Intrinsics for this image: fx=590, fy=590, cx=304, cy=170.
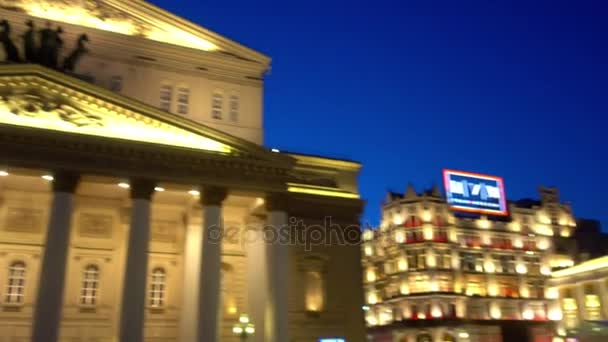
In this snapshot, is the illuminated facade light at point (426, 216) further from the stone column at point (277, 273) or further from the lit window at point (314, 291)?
the stone column at point (277, 273)

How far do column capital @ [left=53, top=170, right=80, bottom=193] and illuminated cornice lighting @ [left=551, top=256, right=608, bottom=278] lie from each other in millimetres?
58877

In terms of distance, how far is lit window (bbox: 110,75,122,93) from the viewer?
33.1m

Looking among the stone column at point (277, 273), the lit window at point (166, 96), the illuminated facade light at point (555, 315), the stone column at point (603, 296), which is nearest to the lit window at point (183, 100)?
the lit window at point (166, 96)

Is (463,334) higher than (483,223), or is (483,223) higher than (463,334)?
(483,223)

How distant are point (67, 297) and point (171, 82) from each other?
1328cm

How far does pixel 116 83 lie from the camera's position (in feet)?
109

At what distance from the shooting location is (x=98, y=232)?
103 feet

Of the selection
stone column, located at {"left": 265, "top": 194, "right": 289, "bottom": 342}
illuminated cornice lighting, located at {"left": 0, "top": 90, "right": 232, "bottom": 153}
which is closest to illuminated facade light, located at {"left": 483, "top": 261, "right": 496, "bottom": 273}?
stone column, located at {"left": 265, "top": 194, "right": 289, "bottom": 342}

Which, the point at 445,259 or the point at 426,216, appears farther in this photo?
the point at 426,216

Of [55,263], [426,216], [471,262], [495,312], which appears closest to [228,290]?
[55,263]

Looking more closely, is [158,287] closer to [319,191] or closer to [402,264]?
[319,191]

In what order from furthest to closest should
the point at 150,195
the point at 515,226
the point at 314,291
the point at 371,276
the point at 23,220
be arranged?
1. the point at 371,276
2. the point at 515,226
3. the point at 314,291
4. the point at 23,220
5. the point at 150,195

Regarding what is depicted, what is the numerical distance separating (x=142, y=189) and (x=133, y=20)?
12.1 m

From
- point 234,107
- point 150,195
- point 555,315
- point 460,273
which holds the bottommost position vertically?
point 555,315
